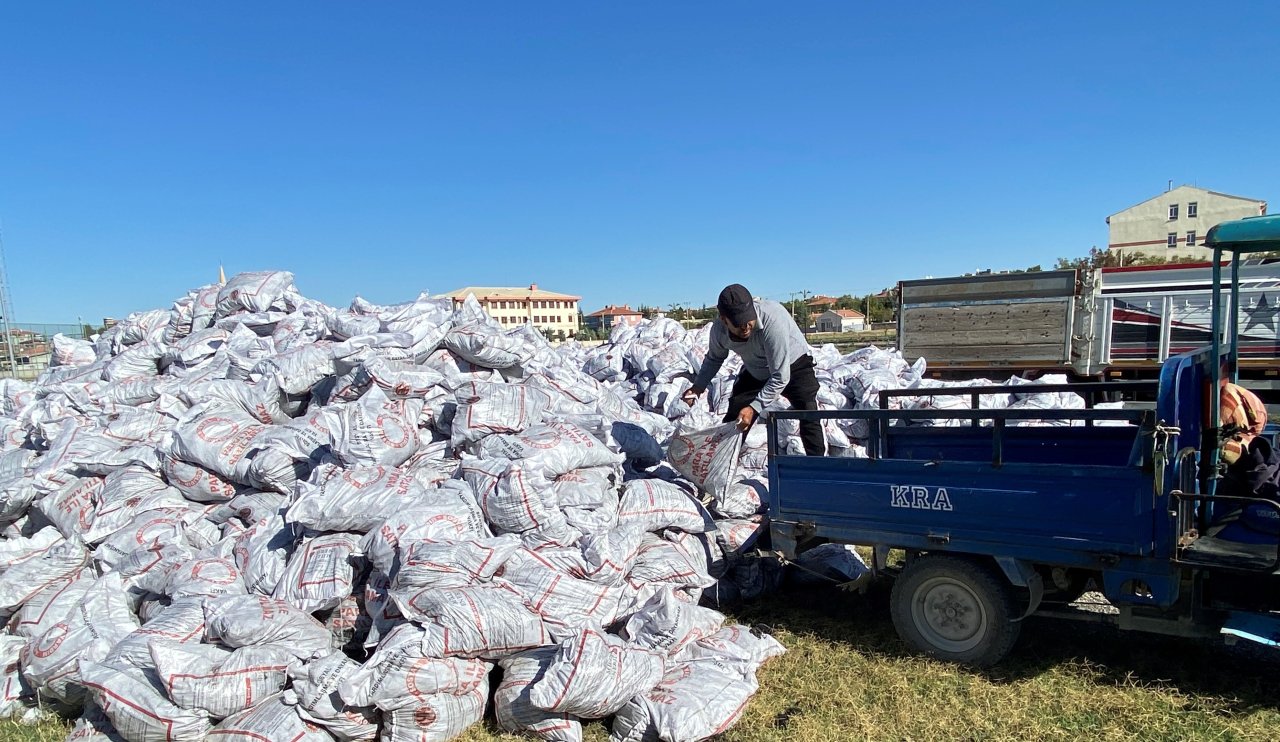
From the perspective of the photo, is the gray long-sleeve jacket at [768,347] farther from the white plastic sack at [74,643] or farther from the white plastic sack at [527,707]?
the white plastic sack at [74,643]

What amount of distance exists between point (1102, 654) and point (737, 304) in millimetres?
2400

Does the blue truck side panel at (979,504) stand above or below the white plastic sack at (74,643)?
above

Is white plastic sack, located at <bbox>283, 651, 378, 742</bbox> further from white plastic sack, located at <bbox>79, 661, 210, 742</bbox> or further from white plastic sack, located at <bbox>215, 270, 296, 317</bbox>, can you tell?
white plastic sack, located at <bbox>215, 270, 296, 317</bbox>

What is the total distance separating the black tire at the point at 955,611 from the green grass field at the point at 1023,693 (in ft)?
0.32

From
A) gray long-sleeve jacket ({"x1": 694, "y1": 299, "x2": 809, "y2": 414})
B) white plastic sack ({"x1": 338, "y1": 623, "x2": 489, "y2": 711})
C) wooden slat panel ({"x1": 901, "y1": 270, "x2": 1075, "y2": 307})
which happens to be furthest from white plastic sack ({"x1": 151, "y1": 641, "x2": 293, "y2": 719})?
wooden slat panel ({"x1": 901, "y1": 270, "x2": 1075, "y2": 307})

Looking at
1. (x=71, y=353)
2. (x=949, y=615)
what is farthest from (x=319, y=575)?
(x=71, y=353)

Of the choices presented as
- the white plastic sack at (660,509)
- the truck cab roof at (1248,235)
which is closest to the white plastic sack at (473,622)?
the white plastic sack at (660,509)

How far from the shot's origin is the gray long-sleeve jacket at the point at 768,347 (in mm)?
4250

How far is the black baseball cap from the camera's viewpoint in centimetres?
426

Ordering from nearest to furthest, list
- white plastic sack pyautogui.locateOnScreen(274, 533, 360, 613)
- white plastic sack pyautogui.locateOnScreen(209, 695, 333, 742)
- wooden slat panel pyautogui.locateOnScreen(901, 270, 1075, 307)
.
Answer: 1. white plastic sack pyautogui.locateOnScreen(209, 695, 333, 742)
2. white plastic sack pyautogui.locateOnScreen(274, 533, 360, 613)
3. wooden slat panel pyautogui.locateOnScreen(901, 270, 1075, 307)

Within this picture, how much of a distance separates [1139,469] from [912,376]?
523 cm

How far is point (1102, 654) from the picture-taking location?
354 centimetres

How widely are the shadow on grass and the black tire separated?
0.10 metres

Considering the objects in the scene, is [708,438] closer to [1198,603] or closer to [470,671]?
[470,671]
